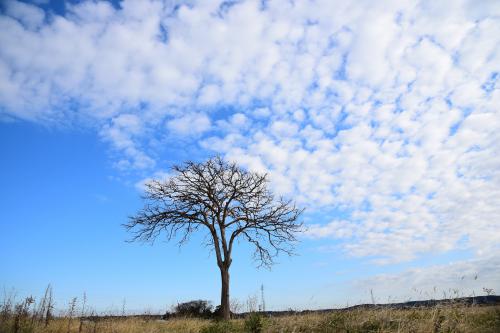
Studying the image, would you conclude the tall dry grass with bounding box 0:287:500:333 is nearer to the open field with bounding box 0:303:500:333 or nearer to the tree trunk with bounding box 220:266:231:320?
the open field with bounding box 0:303:500:333

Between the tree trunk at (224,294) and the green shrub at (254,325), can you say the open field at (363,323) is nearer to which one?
the green shrub at (254,325)

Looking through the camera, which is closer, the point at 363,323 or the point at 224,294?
the point at 363,323

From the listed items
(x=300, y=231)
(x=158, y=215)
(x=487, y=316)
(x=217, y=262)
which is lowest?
(x=487, y=316)

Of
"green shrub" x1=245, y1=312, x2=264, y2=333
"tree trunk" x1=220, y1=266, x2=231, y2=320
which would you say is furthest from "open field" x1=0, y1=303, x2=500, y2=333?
"tree trunk" x1=220, y1=266, x2=231, y2=320

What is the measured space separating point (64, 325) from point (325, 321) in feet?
22.6

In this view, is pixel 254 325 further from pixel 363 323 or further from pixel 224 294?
pixel 224 294

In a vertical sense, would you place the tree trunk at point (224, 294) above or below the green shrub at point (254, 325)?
above

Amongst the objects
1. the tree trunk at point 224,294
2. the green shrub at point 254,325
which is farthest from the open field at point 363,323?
the tree trunk at point 224,294

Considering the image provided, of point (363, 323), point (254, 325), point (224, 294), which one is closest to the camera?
point (363, 323)

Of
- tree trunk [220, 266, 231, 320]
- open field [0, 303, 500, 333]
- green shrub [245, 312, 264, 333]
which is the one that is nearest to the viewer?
open field [0, 303, 500, 333]

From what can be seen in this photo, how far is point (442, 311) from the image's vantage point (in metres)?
8.27

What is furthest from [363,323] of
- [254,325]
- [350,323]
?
[254,325]

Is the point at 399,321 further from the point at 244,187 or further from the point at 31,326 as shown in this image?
the point at 244,187

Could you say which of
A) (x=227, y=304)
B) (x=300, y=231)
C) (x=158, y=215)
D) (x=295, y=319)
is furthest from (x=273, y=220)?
(x=295, y=319)
